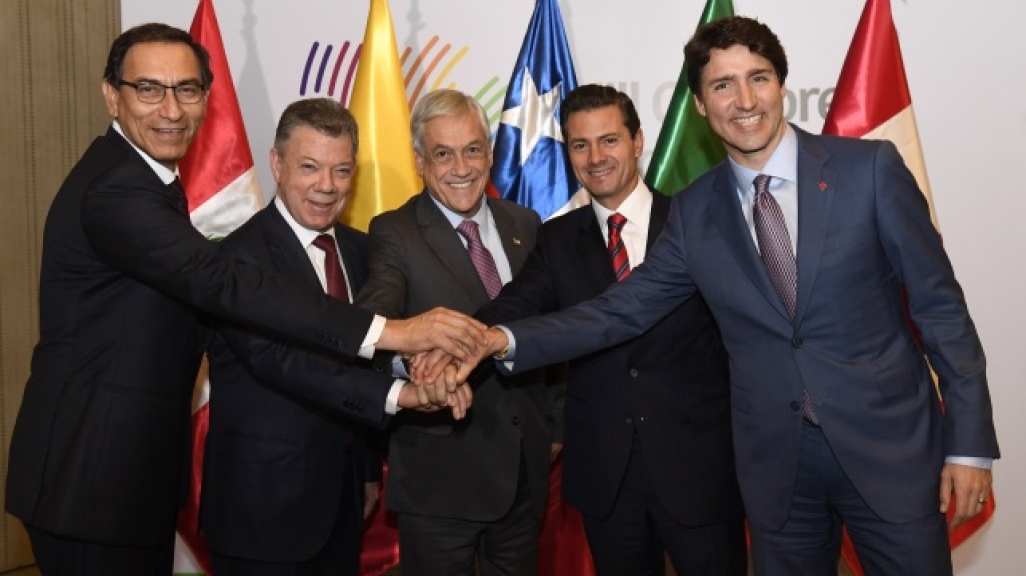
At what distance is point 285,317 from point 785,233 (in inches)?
46.9

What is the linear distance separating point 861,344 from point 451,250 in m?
1.13

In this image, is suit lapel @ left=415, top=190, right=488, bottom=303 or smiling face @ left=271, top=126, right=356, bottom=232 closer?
smiling face @ left=271, top=126, right=356, bottom=232

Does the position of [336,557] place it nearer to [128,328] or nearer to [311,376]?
[311,376]

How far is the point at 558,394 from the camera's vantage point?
3.01 m

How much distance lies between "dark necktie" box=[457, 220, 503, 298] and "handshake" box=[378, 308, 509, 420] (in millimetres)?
208

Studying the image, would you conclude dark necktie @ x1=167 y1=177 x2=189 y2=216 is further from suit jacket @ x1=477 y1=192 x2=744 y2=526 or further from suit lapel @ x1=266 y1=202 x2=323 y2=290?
suit jacket @ x1=477 y1=192 x2=744 y2=526

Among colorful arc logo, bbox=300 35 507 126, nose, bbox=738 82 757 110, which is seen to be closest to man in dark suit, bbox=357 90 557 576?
nose, bbox=738 82 757 110

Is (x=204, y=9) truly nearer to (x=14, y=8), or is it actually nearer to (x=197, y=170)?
(x=197, y=170)

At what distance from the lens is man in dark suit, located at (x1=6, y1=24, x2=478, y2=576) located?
87.7 inches

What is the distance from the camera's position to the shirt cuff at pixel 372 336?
2443mm

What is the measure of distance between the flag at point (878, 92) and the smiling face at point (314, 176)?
1896 mm

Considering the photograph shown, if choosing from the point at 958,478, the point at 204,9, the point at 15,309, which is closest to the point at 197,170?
the point at 204,9

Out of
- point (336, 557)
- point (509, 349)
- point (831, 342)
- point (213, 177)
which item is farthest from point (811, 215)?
point (213, 177)

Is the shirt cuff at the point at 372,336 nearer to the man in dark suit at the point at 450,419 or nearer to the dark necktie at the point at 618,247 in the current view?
the man in dark suit at the point at 450,419
